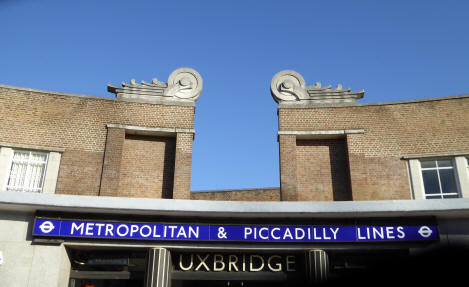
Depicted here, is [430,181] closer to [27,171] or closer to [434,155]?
[434,155]

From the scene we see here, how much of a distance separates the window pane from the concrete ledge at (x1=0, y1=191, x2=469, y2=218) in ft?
14.1

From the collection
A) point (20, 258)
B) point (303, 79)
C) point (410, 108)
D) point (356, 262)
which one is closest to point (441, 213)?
point (356, 262)

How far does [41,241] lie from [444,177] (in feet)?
43.3

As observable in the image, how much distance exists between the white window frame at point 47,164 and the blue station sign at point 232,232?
4.21m

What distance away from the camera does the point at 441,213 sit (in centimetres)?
1262

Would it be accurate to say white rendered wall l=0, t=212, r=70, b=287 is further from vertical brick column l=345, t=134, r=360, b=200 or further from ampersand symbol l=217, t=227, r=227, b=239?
vertical brick column l=345, t=134, r=360, b=200

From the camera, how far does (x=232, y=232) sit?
13.0 meters

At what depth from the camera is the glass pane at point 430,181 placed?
16844 millimetres

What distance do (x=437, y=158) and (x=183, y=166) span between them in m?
9.08

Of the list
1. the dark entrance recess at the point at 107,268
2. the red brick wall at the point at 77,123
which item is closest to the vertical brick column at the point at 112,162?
the red brick wall at the point at 77,123

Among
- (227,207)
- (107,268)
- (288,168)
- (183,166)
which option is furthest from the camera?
(288,168)

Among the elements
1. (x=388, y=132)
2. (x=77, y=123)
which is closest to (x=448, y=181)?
(x=388, y=132)

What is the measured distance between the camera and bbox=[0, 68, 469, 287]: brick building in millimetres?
12711

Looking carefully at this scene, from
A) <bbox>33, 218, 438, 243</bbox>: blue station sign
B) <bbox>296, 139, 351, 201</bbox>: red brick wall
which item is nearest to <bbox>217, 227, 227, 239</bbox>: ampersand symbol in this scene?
<bbox>33, 218, 438, 243</bbox>: blue station sign
